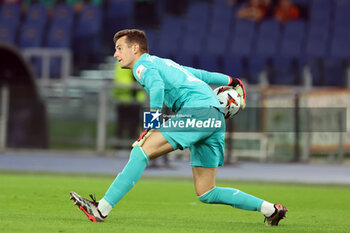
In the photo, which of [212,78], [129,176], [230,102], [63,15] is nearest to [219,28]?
[63,15]

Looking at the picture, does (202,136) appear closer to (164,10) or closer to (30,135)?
(30,135)

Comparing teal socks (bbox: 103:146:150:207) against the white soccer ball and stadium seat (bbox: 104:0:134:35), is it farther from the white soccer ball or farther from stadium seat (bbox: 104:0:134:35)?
stadium seat (bbox: 104:0:134:35)

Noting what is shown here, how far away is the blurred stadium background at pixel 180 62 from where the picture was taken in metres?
17.2

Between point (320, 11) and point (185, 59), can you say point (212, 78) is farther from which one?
point (320, 11)

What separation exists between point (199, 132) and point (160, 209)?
1.99m

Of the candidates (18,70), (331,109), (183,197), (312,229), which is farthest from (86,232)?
(18,70)

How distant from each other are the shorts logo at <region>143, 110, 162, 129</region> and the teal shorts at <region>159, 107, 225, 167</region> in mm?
74

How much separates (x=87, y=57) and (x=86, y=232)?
17308 millimetres

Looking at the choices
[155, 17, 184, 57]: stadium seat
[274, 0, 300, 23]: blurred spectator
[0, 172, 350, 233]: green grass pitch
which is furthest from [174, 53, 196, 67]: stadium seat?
[0, 172, 350, 233]: green grass pitch

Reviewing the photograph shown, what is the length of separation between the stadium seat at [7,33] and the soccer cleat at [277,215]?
18729 millimetres

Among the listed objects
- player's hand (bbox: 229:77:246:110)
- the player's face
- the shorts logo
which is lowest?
the shorts logo

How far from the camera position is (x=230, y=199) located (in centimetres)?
554

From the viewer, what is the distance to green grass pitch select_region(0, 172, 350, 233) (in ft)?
17.2

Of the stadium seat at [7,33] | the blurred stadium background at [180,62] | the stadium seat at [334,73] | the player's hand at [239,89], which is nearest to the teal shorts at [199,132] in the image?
the player's hand at [239,89]
